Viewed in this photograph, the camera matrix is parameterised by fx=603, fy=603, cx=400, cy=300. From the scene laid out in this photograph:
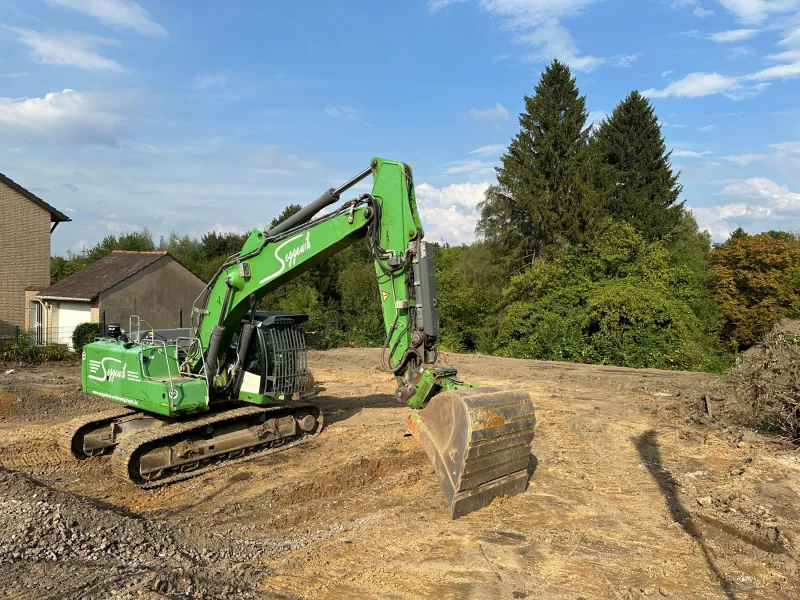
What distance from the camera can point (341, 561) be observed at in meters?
4.89

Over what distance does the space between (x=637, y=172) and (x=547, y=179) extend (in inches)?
291

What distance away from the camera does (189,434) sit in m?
7.67

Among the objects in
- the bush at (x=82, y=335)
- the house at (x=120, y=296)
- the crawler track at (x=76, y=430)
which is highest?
the house at (x=120, y=296)

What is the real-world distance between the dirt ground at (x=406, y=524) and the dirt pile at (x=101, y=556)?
2cm

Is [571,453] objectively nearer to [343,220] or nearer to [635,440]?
[635,440]

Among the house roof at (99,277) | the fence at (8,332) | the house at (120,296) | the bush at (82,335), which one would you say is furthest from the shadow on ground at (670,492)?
the fence at (8,332)

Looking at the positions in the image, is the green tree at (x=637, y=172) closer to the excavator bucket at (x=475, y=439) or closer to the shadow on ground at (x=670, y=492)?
the shadow on ground at (x=670, y=492)

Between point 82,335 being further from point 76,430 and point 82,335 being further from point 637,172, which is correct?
point 637,172

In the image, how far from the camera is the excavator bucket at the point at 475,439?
5566 millimetres

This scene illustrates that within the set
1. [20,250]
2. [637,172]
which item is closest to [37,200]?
[20,250]

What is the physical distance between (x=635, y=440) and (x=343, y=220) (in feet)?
18.4

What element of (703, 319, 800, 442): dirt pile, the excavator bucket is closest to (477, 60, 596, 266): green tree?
(703, 319, 800, 442): dirt pile

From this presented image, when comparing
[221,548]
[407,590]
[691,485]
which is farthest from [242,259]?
[691,485]

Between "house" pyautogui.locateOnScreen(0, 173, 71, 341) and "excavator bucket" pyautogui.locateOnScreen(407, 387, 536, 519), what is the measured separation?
2111cm
